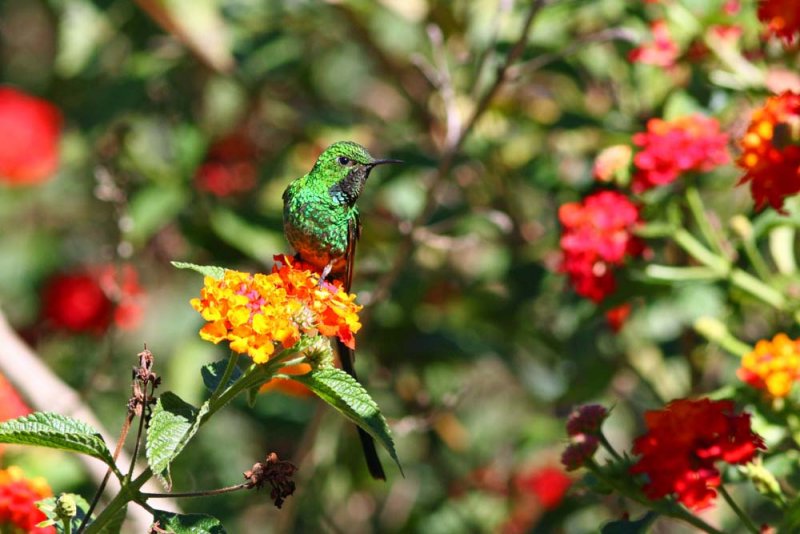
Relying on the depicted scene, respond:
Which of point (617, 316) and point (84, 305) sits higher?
point (84, 305)

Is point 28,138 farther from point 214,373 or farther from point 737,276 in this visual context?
point 214,373

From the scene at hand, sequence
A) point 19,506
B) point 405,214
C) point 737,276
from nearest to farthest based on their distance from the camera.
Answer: point 19,506
point 737,276
point 405,214

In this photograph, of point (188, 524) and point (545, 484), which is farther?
point (545, 484)

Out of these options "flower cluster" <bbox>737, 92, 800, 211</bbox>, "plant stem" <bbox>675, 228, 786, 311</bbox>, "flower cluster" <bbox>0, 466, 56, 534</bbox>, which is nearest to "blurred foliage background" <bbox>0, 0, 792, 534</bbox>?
"plant stem" <bbox>675, 228, 786, 311</bbox>

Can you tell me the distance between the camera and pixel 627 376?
328 cm

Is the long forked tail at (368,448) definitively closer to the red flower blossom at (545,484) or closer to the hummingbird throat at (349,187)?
the hummingbird throat at (349,187)

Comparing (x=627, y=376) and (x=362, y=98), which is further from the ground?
(x=362, y=98)

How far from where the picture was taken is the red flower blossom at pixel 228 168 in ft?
11.0

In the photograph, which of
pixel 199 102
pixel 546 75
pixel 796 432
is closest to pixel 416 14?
pixel 546 75

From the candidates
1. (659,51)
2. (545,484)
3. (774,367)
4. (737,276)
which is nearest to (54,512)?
(774,367)

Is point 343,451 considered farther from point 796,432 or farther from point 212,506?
point 796,432

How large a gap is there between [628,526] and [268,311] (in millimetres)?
608

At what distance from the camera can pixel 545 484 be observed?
10.5 feet

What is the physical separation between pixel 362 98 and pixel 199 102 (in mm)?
954
